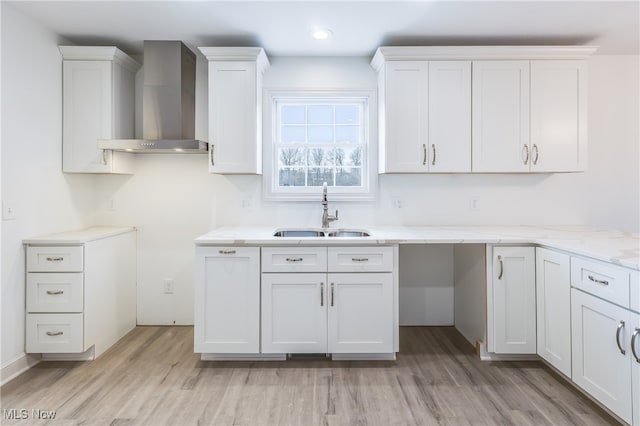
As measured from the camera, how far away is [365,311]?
98.4 inches

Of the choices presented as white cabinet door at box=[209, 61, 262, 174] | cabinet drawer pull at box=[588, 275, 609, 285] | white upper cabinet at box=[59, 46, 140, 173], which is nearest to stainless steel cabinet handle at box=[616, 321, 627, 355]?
cabinet drawer pull at box=[588, 275, 609, 285]

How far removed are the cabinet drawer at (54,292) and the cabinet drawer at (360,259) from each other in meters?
1.79

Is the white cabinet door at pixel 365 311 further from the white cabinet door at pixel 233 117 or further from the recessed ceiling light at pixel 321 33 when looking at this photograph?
the recessed ceiling light at pixel 321 33

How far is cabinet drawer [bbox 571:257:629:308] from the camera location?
1.76 metres

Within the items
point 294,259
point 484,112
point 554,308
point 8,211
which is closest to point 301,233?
point 294,259

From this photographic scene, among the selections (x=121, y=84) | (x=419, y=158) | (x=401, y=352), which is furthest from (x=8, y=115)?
(x=401, y=352)

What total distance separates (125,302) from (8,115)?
164 centimetres

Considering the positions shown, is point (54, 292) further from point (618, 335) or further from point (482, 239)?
point (618, 335)

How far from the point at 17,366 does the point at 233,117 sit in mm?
2301

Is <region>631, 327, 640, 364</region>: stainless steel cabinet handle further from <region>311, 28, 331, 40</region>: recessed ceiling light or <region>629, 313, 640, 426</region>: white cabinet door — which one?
<region>311, 28, 331, 40</region>: recessed ceiling light

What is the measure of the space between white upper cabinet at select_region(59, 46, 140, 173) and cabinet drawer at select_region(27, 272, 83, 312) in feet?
2.88

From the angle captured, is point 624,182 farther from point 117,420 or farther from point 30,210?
point 30,210

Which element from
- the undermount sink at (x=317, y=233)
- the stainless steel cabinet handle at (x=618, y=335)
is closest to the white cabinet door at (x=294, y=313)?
the undermount sink at (x=317, y=233)

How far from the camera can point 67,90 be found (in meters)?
2.84
